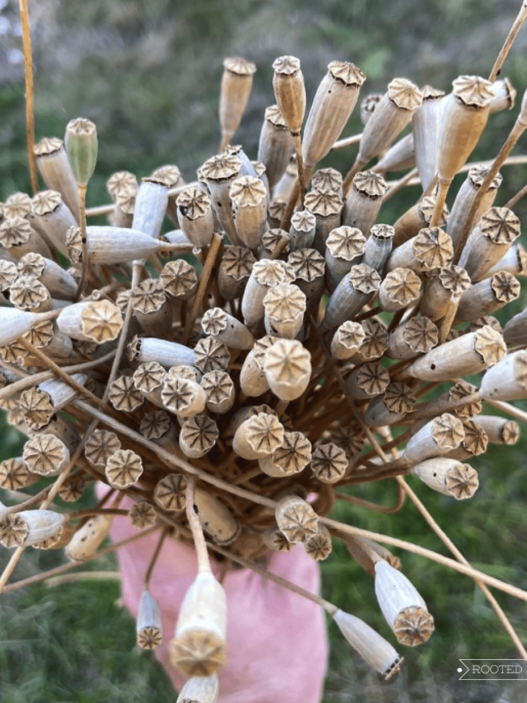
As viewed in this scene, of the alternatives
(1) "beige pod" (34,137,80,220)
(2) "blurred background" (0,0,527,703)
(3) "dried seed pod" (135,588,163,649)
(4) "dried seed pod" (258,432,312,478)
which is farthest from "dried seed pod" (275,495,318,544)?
(2) "blurred background" (0,0,527,703)

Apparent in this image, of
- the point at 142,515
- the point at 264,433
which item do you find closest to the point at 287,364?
the point at 264,433

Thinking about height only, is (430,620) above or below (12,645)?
above

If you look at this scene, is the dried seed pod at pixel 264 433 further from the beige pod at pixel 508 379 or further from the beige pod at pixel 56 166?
the beige pod at pixel 56 166

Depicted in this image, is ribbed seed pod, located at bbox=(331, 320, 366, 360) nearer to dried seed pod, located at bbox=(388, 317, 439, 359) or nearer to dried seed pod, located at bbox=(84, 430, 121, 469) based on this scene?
dried seed pod, located at bbox=(388, 317, 439, 359)

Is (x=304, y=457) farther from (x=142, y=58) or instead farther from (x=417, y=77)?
(x=142, y=58)

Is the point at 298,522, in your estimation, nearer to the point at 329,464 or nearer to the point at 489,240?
the point at 329,464

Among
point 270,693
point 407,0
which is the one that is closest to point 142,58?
point 407,0
